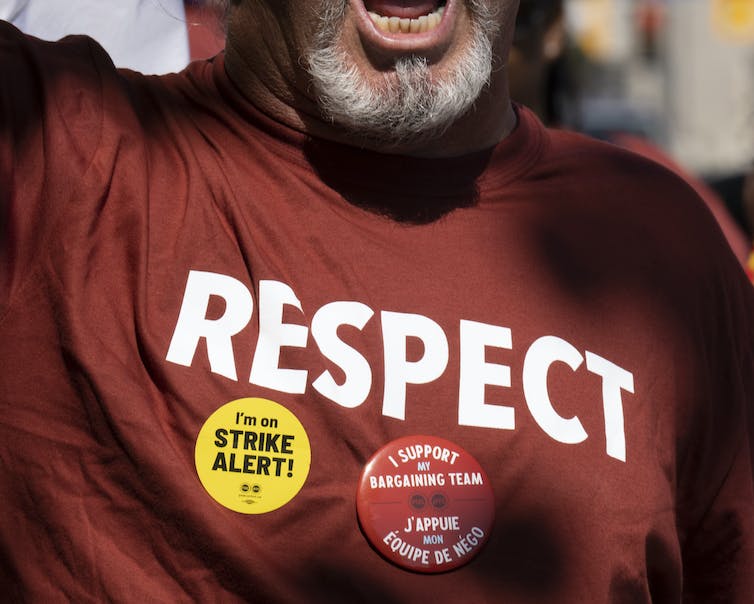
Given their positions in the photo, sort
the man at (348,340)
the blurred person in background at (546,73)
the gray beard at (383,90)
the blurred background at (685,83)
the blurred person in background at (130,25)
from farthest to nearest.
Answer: the blurred background at (685,83) → the blurred person in background at (546,73) → the blurred person in background at (130,25) → the gray beard at (383,90) → the man at (348,340)

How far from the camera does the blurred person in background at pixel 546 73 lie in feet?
13.0

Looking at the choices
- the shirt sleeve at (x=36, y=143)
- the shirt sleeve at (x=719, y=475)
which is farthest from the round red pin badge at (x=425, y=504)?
the shirt sleeve at (x=36, y=143)

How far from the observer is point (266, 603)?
70.9 inches

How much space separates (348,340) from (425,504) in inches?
10.0

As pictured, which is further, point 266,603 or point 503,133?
point 503,133

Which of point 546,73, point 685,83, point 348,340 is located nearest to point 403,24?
point 348,340

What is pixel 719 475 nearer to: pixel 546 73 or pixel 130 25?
pixel 130 25

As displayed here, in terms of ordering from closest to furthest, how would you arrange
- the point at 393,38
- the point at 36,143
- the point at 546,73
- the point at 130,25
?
1. the point at 36,143
2. the point at 393,38
3. the point at 130,25
4. the point at 546,73

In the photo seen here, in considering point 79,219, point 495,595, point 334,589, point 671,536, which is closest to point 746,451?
point 671,536

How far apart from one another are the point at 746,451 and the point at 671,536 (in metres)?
0.23

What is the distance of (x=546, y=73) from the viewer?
4293mm

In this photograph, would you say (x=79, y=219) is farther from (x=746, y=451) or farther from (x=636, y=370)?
(x=746, y=451)

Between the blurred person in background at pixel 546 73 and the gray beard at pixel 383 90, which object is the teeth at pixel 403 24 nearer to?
the gray beard at pixel 383 90

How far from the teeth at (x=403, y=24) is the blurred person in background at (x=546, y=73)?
69.5 inches
